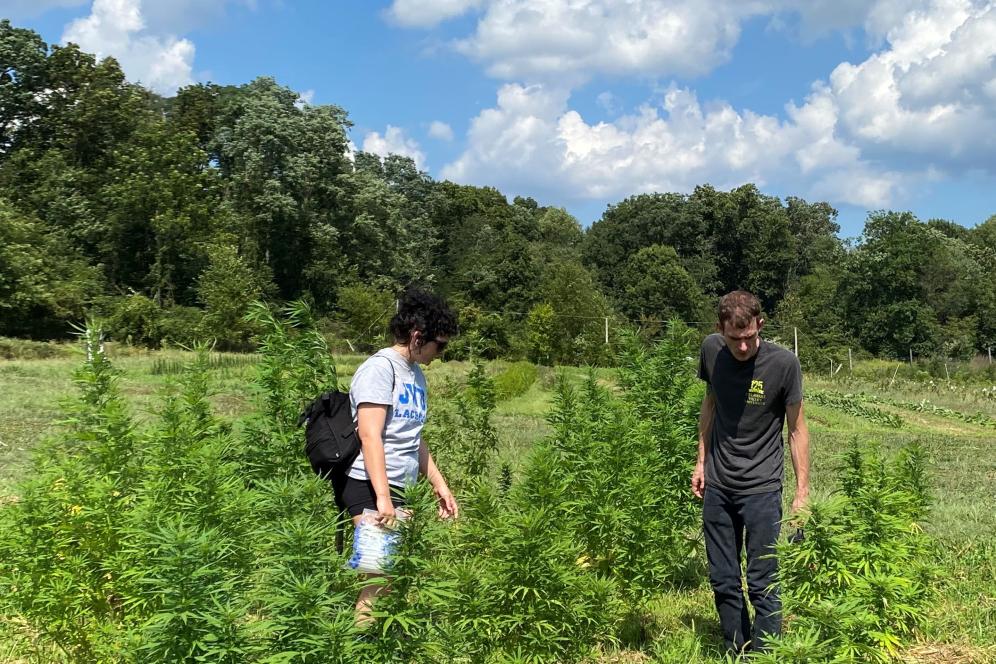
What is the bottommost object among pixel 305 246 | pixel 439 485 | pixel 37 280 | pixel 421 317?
pixel 439 485

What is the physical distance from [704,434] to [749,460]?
43 centimetres

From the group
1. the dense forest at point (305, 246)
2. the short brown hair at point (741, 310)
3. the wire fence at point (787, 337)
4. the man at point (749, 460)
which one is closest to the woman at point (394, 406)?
the short brown hair at point (741, 310)

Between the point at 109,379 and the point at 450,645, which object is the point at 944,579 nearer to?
the point at 450,645

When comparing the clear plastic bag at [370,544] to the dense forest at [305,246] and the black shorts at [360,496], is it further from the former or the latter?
the dense forest at [305,246]

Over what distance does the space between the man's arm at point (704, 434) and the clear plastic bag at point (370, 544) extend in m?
1.92

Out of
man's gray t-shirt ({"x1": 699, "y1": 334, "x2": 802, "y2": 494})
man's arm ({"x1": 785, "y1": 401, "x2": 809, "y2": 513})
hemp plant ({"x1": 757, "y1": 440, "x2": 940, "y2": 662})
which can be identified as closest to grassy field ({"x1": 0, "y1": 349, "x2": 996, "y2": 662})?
man's arm ({"x1": 785, "y1": 401, "x2": 809, "y2": 513})

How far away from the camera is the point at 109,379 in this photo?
15.3 ft

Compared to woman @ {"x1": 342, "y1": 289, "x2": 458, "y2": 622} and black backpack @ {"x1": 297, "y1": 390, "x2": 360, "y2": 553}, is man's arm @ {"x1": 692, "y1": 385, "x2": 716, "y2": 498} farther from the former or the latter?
black backpack @ {"x1": 297, "y1": 390, "x2": 360, "y2": 553}

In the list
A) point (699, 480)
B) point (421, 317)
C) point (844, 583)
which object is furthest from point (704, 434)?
point (421, 317)

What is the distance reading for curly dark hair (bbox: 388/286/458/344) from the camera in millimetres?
3580

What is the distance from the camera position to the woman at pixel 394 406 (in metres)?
3.40

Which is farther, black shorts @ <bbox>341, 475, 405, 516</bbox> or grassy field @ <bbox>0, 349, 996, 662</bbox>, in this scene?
grassy field @ <bbox>0, 349, 996, 662</bbox>

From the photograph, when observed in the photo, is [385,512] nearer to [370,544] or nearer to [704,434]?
[370,544]

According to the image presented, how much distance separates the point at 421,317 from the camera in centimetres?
358
